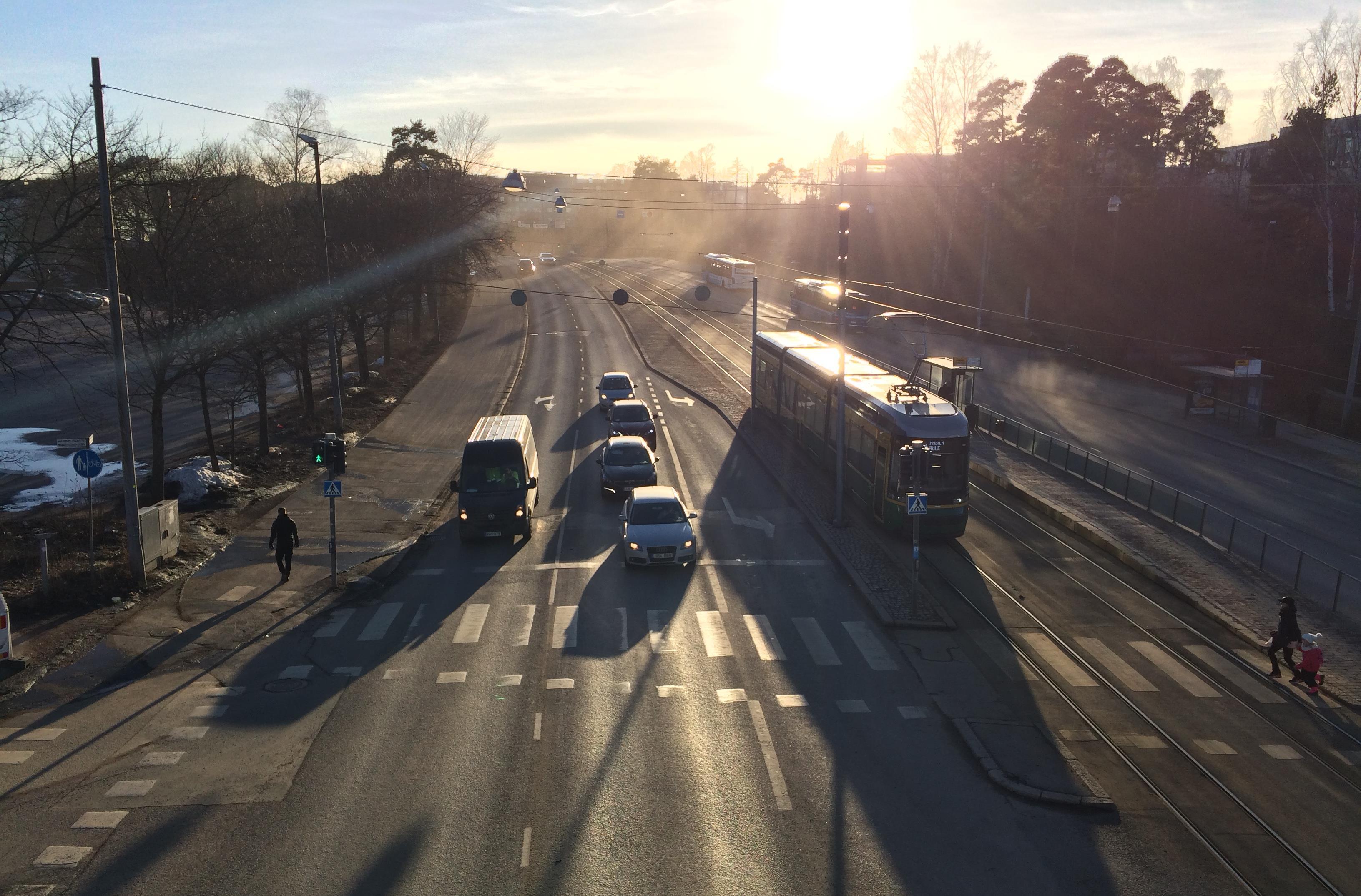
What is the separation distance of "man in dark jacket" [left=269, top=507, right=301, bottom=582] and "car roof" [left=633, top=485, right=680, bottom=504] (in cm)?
754

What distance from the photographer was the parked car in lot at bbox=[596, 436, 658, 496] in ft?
91.4

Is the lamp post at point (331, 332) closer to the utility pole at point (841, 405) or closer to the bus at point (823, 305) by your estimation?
the utility pole at point (841, 405)

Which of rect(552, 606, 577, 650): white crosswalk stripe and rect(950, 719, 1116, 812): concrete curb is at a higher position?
rect(950, 719, 1116, 812): concrete curb

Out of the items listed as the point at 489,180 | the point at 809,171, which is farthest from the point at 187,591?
the point at 809,171

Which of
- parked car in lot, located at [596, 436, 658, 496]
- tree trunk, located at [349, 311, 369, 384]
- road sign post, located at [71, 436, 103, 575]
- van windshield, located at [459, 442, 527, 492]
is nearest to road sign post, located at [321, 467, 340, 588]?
van windshield, located at [459, 442, 527, 492]

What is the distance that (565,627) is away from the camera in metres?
17.8

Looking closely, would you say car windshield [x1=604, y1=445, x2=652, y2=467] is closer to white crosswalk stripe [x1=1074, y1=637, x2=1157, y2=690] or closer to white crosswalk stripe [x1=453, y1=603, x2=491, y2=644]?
white crosswalk stripe [x1=453, y1=603, x2=491, y2=644]

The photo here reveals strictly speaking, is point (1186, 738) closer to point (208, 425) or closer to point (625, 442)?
point (625, 442)

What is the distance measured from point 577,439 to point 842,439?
1397 cm

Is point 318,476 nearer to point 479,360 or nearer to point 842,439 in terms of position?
point 842,439

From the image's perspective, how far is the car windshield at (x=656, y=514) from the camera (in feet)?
72.0

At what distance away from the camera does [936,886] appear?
9.66m

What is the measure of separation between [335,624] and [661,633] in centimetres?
620

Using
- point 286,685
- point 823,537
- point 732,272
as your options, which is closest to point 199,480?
point 286,685
